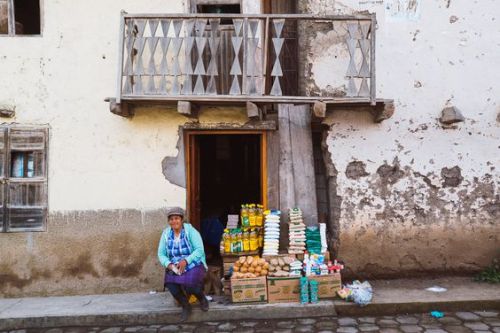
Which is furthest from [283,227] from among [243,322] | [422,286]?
[422,286]

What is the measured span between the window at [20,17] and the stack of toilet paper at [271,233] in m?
4.63

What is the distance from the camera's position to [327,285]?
5.37m

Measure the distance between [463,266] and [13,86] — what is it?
7.26 meters

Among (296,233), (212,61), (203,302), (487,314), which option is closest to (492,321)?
(487,314)

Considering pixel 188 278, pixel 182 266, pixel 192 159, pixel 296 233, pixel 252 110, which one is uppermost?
pixel 252 110

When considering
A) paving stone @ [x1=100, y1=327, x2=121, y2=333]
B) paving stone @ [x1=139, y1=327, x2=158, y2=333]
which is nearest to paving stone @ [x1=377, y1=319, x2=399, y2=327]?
paving stone @ [x1=139, y1=327, x2=158, y2=333]

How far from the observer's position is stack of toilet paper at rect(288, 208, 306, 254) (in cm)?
575

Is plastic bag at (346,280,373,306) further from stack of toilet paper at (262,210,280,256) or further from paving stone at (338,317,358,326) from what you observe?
stack of toilet paper at (262,210,280,256)

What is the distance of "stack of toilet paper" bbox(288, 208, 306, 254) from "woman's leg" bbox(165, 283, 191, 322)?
61.8 inches

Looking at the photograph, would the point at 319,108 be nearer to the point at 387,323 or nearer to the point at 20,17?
the point at 387,323

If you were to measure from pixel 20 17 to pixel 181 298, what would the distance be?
16.4 ft

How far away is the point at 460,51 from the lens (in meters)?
6.17

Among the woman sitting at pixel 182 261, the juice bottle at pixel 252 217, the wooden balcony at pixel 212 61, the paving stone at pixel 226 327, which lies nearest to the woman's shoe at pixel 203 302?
the woman sitting at pixel 182 261

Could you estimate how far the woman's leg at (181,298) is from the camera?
507 cm
